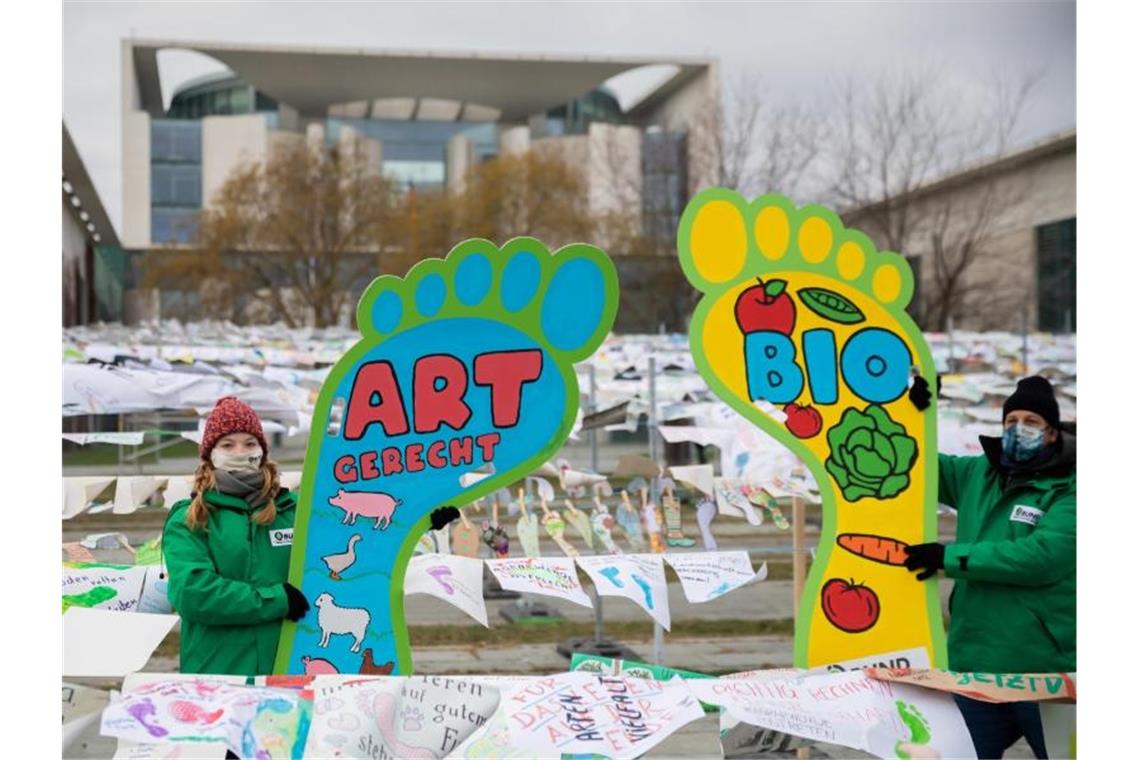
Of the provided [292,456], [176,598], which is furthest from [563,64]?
[176,598]

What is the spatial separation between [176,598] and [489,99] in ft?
244

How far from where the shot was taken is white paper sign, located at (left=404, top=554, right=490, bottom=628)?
19.0 feet

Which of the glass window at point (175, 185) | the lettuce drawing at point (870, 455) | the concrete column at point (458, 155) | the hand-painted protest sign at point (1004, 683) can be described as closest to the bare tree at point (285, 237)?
the glass window at point (175, 185)

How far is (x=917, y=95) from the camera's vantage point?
29.4 meters

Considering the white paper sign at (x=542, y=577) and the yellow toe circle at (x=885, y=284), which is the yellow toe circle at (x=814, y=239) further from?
the white paper sign at (x=542, y=577)

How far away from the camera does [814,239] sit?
522cm

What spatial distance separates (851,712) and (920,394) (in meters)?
1.39

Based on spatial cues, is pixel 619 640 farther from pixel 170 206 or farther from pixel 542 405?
pixel 170 206

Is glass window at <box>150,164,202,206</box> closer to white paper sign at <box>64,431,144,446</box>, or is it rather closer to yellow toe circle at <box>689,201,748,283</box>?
white paper sign at <box>64,431,144,446</box>

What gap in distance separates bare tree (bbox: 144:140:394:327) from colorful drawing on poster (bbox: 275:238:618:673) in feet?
120

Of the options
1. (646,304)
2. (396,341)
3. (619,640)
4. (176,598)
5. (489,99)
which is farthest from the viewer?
(489,99)

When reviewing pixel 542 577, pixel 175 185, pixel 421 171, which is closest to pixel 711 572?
pixel 542 577

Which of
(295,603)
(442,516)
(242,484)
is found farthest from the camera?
(442,516)

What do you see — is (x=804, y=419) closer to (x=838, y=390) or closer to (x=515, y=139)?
(x=838, y=390)
